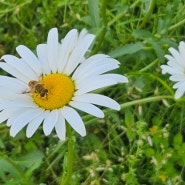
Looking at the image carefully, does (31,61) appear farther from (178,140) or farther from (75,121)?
(178,140)

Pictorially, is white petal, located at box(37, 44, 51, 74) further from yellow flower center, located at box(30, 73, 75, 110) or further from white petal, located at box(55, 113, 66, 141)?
white petal, located at box(55, 113, 66, 141)

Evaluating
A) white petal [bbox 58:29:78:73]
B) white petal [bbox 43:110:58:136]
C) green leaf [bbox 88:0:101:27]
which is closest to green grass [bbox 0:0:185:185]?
green leaf [bbox 88:0:101:27]

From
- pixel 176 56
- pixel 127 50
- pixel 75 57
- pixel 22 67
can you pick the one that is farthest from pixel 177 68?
pixel 22 67

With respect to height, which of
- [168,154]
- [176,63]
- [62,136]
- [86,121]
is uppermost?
[62,136]

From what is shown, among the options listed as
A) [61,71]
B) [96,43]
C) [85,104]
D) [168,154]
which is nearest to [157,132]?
[168,154]

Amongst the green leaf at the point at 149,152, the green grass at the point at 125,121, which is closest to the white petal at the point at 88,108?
the green grass at the point at 125,121

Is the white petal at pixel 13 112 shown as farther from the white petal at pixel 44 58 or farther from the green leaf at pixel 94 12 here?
the green leaf at pixel 94 12

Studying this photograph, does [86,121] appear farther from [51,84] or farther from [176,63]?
[51,84]
